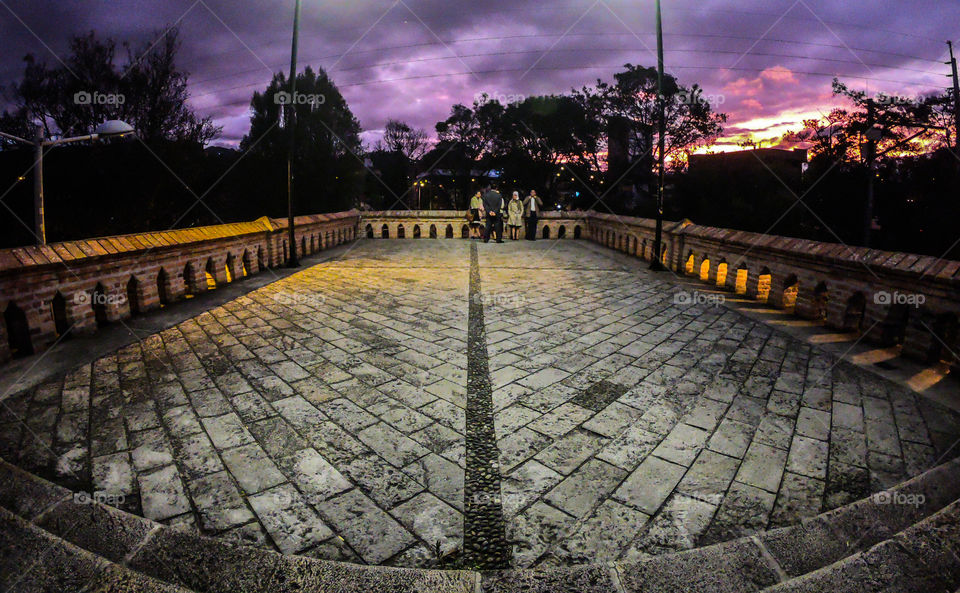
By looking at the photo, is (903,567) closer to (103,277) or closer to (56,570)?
(56,570)

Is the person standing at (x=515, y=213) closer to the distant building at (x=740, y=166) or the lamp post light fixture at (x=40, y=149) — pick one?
the lamp post light fixture at (x=40, y=149)

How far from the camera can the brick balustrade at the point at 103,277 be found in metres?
4.27

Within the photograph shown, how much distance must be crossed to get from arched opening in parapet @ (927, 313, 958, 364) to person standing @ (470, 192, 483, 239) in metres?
13.2

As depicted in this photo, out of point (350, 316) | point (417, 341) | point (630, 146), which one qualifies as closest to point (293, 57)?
point (350, 316)

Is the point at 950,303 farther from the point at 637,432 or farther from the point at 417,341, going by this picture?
the point at 417,341

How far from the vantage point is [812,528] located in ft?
6.76

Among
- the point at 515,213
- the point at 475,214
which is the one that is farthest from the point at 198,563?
the point at 475,214

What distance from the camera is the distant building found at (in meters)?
31.9

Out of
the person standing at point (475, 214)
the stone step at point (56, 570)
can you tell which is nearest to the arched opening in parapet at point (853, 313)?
the stone step at point (56, 570)

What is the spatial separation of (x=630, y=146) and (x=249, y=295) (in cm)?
3422

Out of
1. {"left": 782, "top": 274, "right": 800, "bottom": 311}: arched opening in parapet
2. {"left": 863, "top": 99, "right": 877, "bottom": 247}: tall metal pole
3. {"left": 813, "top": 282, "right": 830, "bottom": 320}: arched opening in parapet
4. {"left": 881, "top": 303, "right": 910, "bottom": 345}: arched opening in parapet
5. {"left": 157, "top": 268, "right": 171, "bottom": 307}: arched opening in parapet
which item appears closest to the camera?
{"left": 881, "top": 303, "right": 910, "bottom": 345}: arched opening in parapet

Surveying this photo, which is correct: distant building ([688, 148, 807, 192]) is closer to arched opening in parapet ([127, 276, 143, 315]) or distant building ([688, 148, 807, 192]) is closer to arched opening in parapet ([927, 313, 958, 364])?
arched opening in parapet ([927, 313, 958, 364])

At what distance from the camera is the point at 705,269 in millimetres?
8492

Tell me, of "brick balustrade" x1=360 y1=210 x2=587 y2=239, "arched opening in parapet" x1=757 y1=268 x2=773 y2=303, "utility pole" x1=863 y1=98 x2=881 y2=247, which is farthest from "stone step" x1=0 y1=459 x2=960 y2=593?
"utility pole" x1=863 y1=98 x2=881 y2=247
